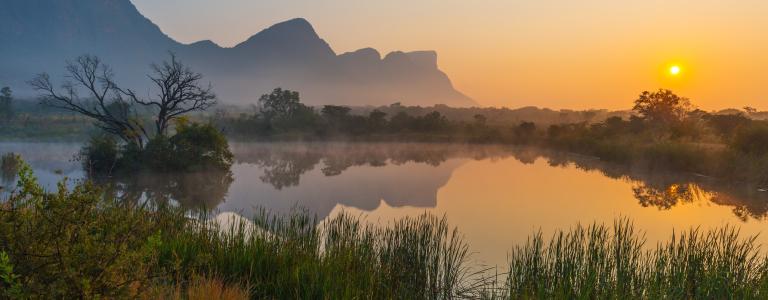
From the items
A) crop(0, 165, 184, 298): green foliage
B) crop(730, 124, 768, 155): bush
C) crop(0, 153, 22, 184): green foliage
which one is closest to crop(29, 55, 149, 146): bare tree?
crop(0, 153, 22, 184): green foliage

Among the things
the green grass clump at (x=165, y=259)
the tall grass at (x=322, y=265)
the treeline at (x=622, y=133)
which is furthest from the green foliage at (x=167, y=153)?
the tall grass at (x=322, y=265)

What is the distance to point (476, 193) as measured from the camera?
77.7 feet

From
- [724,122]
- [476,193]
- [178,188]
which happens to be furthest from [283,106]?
[724,122]

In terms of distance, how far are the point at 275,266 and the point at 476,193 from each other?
16883mm

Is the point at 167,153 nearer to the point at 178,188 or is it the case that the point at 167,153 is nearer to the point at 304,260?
the point at 178,188

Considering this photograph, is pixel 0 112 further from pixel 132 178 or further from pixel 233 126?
pixel 132 178

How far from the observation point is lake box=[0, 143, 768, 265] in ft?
55.1

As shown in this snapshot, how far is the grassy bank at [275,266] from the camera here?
3809 millimetres

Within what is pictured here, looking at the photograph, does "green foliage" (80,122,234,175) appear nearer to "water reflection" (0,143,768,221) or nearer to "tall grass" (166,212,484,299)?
"water reflection" (0,143,768,221)

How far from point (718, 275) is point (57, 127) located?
207 feet

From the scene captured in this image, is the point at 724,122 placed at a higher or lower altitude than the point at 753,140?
higher

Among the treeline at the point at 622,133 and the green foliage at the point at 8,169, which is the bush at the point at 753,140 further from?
the green foliage at the point at 8,169

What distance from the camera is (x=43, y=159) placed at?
1324 inches

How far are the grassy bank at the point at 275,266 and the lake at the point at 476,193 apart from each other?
287cm
